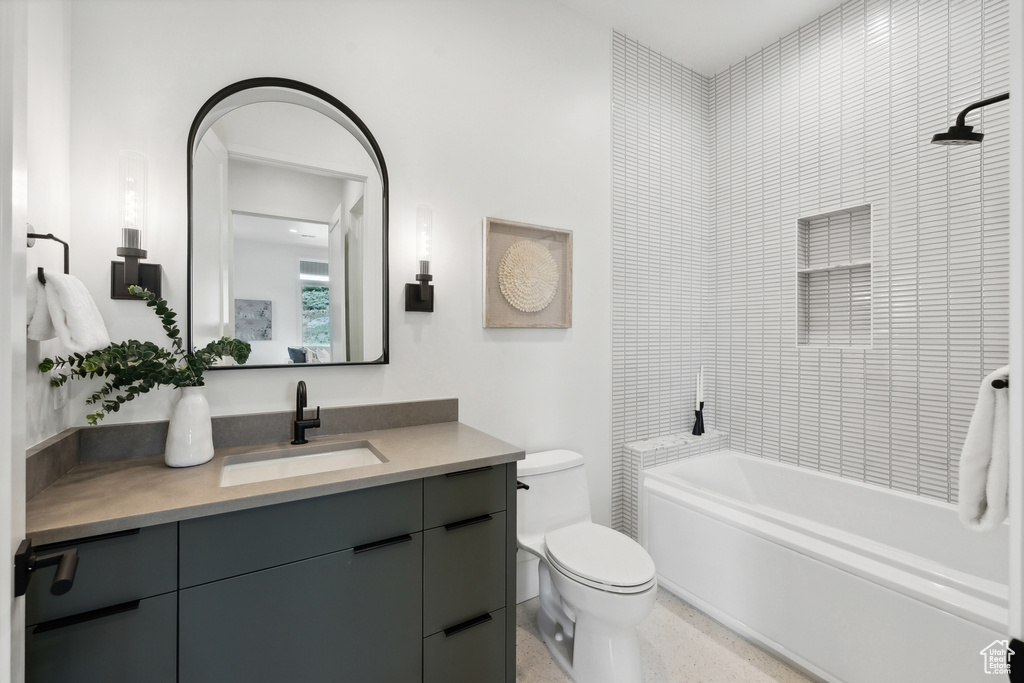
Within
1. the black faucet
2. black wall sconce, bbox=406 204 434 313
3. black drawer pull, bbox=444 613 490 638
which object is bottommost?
black drawer pull, bbox=444 613 490 638

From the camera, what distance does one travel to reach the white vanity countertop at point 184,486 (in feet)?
3.01

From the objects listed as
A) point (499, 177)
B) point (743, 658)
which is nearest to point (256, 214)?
point (499, 177)

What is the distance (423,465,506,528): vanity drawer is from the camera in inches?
50.0

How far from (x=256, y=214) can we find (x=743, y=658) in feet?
8.17

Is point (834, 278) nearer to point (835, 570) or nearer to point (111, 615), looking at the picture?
point (835, 570)

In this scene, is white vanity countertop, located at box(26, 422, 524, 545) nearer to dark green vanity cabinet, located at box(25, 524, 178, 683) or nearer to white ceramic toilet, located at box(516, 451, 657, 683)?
dark green vanity cabinet, located at box(25, 524, 178, 683)

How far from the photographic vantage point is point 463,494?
4.35 feet

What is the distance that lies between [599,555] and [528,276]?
4.04ft

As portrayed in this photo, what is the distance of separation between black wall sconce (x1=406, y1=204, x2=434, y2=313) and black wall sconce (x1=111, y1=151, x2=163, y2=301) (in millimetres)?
852

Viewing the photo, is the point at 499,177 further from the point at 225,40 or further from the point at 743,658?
the point at 743,658

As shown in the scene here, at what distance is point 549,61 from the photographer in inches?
87.4

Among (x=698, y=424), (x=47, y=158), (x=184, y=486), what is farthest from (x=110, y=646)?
(x=698, y=424)

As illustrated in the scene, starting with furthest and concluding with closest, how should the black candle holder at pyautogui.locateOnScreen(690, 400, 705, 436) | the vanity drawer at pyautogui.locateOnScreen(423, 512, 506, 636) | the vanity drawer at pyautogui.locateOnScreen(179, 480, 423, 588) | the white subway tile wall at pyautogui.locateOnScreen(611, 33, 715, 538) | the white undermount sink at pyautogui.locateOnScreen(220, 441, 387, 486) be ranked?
the black candle holder at pyautogui.locateOnScreen(690, 400, 705, 436) → the white subway tile wall at pyautogui.locateOnScreen(611, 33, 715, 538) → the white undermount sink at pyautogui.locateOnScreen(220, 441, 387, 486) → the vanity drawer at pyautogui.locateOnScreen(423, 512, 506, 636) → the vanity drawer at pyautogui.locateOnScreen(179, 480, 423, 588)

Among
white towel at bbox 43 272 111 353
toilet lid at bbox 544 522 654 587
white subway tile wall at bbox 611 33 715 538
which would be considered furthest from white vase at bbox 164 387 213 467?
white subway tile wall at bbox 611 33 715 538
